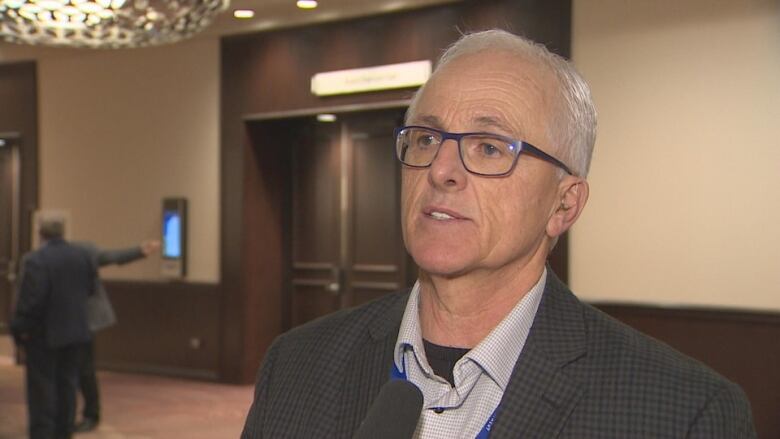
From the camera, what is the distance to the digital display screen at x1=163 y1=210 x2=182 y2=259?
397 inches

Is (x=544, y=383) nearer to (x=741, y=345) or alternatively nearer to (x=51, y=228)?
(x=741, y=345)

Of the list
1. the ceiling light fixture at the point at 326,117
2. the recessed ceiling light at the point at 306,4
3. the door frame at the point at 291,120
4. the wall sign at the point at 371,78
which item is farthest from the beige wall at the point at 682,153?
the ceiling light fixture at the point at 326,117

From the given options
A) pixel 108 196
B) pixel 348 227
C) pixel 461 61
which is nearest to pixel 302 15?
pixel 348 227

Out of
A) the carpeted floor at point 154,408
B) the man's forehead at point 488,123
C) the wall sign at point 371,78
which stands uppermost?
the wall sign at point 371,78

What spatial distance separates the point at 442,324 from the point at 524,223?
0.24 metres

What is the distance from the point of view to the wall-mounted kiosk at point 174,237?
1007cm

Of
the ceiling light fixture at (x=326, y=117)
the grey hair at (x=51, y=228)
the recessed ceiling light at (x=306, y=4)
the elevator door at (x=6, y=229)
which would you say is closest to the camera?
the grey hair at (x=51, y=228)

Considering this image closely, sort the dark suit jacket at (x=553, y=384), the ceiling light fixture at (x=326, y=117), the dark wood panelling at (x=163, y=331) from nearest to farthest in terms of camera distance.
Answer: the dark suit jacket at (x=553, y=384)
the ceiling light fixture at (x=326, y=117)
the dark wood panelling at (x=163, y=331)

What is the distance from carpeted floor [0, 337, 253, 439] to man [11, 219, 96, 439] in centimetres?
59

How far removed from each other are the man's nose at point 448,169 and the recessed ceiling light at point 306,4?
7.14m

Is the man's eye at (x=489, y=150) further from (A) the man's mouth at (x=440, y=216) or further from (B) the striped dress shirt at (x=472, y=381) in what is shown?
(B) the striped dress shirt at (x=472, y=381)

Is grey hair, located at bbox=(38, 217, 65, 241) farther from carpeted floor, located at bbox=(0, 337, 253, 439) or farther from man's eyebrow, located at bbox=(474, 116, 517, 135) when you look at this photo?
man's eyebrow, located at bbox=(474, 116, 517, 135)

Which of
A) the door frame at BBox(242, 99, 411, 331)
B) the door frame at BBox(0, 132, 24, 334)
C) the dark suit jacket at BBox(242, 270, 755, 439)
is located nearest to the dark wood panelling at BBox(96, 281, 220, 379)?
the door frame at BBox(242, 99, 411, 331)

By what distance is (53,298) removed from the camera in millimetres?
6641
